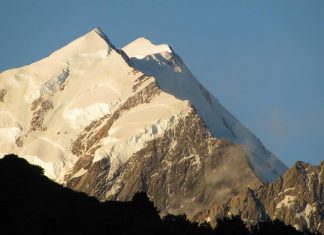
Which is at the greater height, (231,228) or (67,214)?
(231,228)

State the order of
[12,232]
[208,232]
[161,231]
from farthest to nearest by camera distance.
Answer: [208,232] → [161,231] → [12,232]

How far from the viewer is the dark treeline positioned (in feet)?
492

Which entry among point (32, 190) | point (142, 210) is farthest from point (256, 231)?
point (32, 190)

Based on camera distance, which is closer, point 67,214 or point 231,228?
point 67,214

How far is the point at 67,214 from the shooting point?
15650 centimetres

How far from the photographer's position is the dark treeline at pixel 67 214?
14985 centimetres

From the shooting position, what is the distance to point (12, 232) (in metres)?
144

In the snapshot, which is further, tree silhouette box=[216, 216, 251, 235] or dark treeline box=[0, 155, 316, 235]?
tree silhouette box=[216, 216, 251, 235]

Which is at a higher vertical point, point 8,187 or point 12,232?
point 8,187

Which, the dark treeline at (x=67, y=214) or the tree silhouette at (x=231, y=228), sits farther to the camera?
the tree silhouette at (x=231, y=228)

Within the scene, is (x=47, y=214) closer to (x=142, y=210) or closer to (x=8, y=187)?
(x=8, y=187)

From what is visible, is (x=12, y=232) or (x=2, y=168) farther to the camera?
(x=2, y=168)

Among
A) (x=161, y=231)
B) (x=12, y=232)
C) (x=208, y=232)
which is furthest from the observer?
(x=208, y=232)

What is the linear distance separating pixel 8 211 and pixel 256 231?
37.8m
